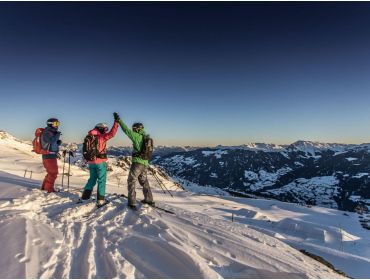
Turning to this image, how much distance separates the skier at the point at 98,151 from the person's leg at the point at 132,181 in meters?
1.06

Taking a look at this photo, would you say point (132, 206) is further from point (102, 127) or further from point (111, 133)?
point (102, 127)

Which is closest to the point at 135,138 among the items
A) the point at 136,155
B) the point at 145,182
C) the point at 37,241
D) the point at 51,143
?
the point at 136,155

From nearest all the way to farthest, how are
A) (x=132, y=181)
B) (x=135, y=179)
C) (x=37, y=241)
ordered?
(x=37, y=241)
(x=132, y=181)
(x=135, y=179)

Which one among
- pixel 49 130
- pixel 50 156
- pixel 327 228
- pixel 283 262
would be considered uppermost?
pixel 49 130

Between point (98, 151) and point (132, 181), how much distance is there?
5.56 ft

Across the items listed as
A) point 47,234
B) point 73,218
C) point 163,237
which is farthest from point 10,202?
point 163,237

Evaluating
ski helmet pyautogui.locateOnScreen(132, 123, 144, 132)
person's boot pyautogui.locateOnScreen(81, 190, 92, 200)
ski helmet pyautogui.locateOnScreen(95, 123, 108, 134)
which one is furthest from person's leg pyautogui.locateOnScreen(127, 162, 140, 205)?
person's boot pyautogui.locateOnScreen(81, 190, 92, 200)

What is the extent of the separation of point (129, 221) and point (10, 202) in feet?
14.4

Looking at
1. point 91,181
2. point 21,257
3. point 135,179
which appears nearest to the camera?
point 21,257

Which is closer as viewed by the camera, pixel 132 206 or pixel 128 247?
pixel 128 247

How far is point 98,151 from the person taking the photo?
443 inches

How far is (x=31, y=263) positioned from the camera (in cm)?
558

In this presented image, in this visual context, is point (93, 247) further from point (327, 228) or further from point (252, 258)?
point (327, 228)

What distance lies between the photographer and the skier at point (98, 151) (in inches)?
437
